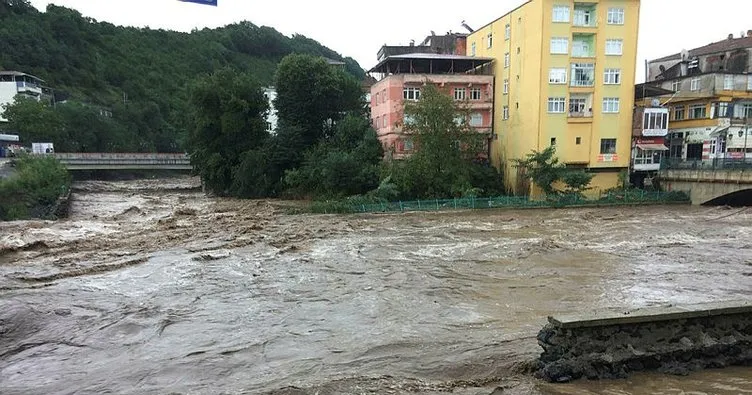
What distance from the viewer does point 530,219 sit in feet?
102

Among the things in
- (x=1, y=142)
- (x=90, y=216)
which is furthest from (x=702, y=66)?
(x=1, y=142)

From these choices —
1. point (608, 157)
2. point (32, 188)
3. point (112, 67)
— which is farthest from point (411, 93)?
point (112, 67)

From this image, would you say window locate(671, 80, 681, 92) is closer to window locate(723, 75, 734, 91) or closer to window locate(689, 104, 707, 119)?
window locate(723, 75, 734, 91)

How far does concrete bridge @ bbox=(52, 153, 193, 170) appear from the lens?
5738cm

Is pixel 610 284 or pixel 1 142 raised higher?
pixel 1 142

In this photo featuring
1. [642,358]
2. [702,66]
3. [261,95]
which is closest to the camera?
[642,358]

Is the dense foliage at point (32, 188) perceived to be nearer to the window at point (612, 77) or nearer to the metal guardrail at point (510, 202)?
the metal guardrail at point (510, 202)

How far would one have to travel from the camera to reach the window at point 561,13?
39.2 m

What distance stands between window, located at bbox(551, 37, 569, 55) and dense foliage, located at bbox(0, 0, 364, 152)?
153ft

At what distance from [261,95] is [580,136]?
31101mm

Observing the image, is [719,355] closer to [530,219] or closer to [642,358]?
[642,358]

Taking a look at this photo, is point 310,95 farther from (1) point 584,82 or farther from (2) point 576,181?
(2) point 576,181

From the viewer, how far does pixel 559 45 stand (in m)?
39.8

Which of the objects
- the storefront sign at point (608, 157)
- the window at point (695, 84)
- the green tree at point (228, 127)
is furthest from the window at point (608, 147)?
the green tree at point (228, 127)
